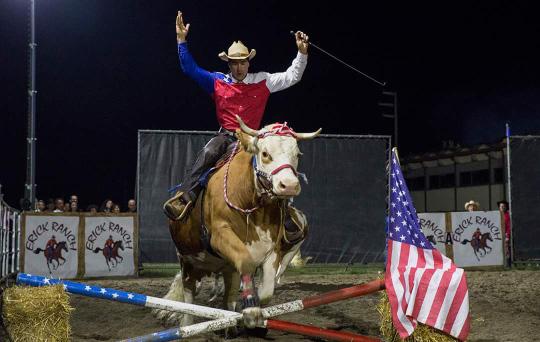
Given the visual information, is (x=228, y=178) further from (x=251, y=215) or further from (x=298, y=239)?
(x=298, y=239)

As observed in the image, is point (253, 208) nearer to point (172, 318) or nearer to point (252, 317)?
point (252, 317)

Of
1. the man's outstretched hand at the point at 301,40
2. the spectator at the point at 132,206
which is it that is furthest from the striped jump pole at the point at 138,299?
the spectator at the point at 132,206

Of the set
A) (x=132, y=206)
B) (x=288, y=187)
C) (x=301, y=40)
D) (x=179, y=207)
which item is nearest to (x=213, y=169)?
(x=179, y=207)

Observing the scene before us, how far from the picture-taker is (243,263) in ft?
18.1

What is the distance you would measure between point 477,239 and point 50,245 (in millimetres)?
9167

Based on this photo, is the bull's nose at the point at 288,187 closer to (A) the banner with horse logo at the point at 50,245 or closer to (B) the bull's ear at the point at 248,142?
(B) the bull's ear at the point at 248,142

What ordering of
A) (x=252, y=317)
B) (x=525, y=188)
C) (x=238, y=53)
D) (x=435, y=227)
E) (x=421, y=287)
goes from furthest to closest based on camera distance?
(x=525, y=188) → (x=435, y=227) → (x=238, y=53) → (x=421, y=287) → (x=252, y=317)

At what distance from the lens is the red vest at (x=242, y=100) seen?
21.8 ft

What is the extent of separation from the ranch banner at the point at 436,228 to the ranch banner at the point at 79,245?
6.33 m

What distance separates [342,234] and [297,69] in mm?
10042

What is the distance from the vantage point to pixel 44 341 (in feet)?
18.3

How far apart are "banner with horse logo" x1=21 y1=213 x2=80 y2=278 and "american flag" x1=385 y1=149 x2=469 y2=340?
9340mm

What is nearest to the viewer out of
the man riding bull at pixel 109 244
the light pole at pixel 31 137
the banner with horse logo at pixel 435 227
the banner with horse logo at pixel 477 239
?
the light pole at pixel 31 137

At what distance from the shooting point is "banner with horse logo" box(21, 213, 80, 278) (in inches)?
517
